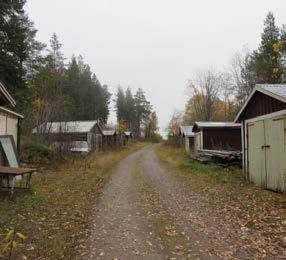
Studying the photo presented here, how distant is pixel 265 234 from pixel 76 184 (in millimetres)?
8723

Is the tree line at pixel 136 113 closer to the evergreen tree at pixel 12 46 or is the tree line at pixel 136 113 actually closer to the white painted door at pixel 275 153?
the evergreen tree at pixel 12 46

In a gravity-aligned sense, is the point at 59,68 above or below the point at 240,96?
above

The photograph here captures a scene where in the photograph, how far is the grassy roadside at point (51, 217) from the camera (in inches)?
231

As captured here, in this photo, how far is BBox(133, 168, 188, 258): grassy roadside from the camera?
5926 mm

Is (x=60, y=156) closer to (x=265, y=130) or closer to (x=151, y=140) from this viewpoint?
(x=265, y=130)

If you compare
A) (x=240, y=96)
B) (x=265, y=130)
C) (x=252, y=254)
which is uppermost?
(x=240, y=96)

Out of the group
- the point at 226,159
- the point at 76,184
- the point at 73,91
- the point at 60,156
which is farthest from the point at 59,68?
the point at 76,184

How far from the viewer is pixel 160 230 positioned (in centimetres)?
708

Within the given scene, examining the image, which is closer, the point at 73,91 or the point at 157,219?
the point at 157,219

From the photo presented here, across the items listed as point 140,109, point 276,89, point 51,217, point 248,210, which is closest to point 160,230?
point 51,217

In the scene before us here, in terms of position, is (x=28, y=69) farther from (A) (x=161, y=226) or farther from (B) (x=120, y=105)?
(B) (x=120, y=105)

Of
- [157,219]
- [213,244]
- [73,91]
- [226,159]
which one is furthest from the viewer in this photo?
[73,91]

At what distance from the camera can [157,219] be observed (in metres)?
8.03

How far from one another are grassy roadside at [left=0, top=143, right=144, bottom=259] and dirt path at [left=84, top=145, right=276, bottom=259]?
0.36 metres
